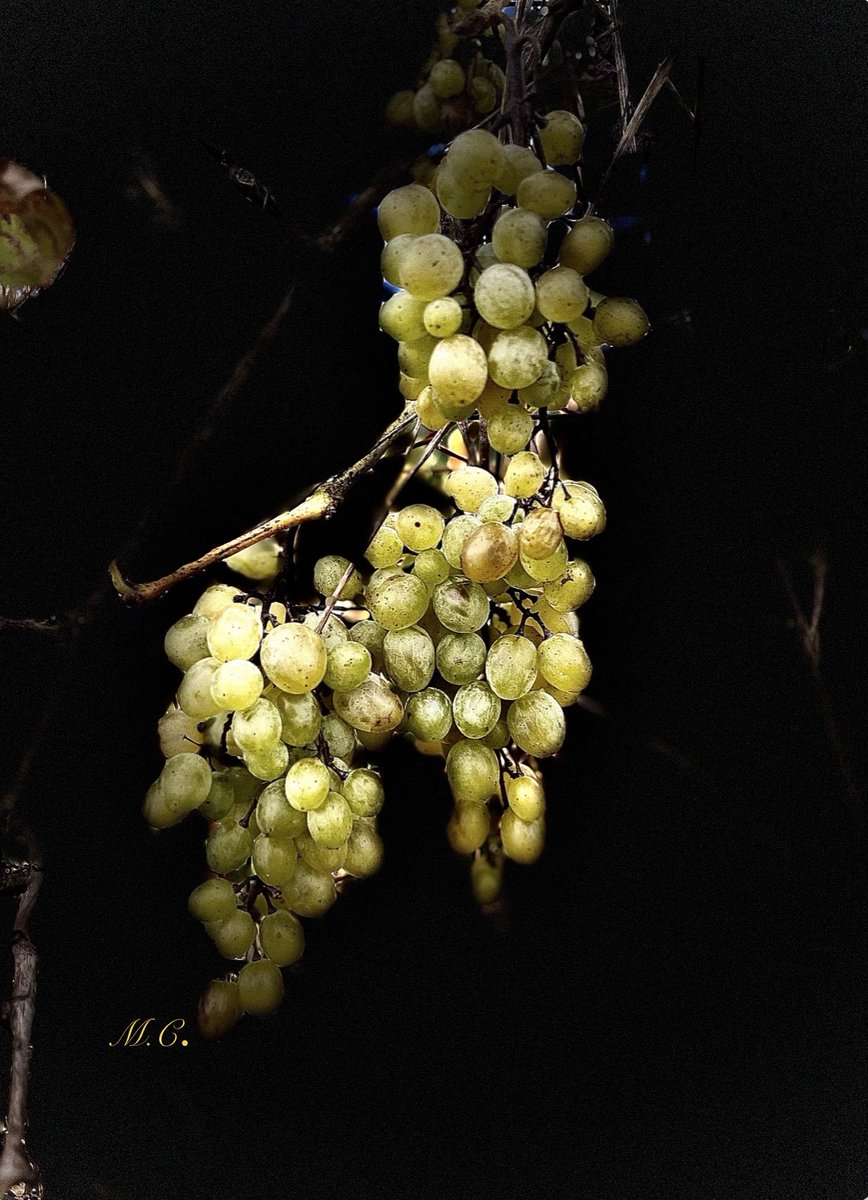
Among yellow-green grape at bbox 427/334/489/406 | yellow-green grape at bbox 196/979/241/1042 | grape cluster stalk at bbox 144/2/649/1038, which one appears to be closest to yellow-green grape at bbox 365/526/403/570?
grape cluster stalk at bbox 144/2/649/1038

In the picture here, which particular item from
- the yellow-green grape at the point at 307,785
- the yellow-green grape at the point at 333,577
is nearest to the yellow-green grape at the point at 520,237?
the yellow-green grape at the point at 333,577

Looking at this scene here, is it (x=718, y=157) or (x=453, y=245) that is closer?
(x=453, y=245)

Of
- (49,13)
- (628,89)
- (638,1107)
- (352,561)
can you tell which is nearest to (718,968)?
(638,1107)

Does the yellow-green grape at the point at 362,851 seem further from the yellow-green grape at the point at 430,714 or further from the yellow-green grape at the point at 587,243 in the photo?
the yellow-green grape at the point at 587,243

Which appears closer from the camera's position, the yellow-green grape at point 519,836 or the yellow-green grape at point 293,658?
the yellow-green grape at point 293,658

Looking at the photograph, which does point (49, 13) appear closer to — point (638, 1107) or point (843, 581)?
point (843, 581)

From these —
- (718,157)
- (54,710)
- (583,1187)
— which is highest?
(718,157)

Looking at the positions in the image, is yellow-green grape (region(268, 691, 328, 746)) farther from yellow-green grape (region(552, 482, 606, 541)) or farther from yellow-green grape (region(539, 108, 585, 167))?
yellow-green grape (region(539, 108, 585, 167))
